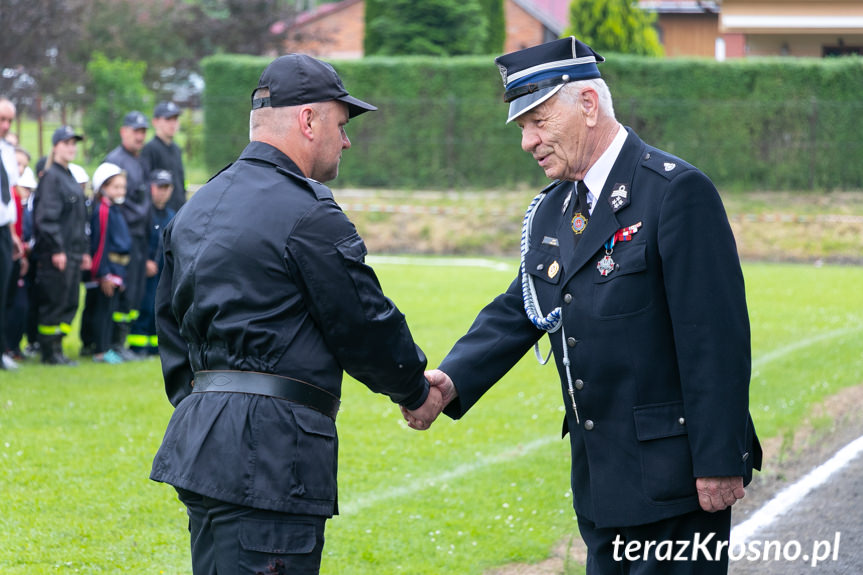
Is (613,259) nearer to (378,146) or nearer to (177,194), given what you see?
(177,194)

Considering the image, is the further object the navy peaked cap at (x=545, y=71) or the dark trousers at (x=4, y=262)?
the dark trousers at (x=4, y=262)

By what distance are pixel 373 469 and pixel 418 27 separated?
88.4 ft

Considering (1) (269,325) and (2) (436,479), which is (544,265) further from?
(2) (436,479)

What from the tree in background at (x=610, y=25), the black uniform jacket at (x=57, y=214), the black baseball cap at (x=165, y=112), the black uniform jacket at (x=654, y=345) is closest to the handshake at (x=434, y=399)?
the black uniform jacket at (x=654, y=345)

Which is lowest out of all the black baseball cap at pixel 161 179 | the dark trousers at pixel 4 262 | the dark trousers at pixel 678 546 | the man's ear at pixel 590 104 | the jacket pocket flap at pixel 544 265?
the dark trousers at pixel 4 262

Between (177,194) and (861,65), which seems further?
(861,65)

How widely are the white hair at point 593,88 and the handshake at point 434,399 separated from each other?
1246 mm

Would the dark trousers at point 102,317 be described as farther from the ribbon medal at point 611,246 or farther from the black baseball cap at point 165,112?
the ribbon medal at point 611,246

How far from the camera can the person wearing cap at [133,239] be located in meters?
12.3

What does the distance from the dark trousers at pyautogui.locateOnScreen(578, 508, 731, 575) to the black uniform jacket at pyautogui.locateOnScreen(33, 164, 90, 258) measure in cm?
890

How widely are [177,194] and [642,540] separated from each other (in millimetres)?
10129

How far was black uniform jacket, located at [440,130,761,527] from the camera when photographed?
12.4 ft

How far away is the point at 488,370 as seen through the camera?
15.8 ft

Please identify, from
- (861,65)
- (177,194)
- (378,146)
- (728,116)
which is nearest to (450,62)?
(378,146)
